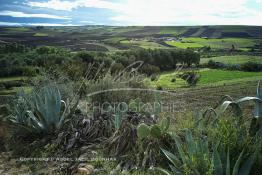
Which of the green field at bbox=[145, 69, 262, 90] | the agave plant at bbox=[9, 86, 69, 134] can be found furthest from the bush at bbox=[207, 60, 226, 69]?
the agave plant at bbox=[9, 86, 69, 134]

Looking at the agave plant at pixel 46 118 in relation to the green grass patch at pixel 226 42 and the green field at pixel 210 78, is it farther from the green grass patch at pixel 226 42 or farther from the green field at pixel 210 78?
the green grass patch at pixel 226 42

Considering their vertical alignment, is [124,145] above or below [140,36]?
above

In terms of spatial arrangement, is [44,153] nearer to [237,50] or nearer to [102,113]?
[102,113]

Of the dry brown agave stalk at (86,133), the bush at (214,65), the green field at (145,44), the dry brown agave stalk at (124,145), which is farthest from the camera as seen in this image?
the green field at (145,44)

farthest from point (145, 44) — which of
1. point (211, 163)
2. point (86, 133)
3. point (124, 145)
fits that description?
point (211, 163)

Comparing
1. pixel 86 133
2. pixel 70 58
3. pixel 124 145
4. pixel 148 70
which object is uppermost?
pixel 124 145

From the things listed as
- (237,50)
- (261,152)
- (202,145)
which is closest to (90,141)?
(202,145)

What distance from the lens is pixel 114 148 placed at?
4.31 metres

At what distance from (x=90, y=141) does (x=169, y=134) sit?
1352mm

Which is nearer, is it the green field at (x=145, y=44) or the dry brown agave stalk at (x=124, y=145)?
the dry brown agave stalk at (x=124, y=145)

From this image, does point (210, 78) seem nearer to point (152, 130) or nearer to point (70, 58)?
point (70, 58)

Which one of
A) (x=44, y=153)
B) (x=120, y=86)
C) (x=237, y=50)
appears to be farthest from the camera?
(x=237, y=50)

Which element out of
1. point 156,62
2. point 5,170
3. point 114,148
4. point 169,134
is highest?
point 169,134

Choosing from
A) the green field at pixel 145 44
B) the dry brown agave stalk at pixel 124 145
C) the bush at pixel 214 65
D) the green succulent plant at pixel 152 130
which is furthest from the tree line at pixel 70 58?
the green succulent plant at pixel 152 130
